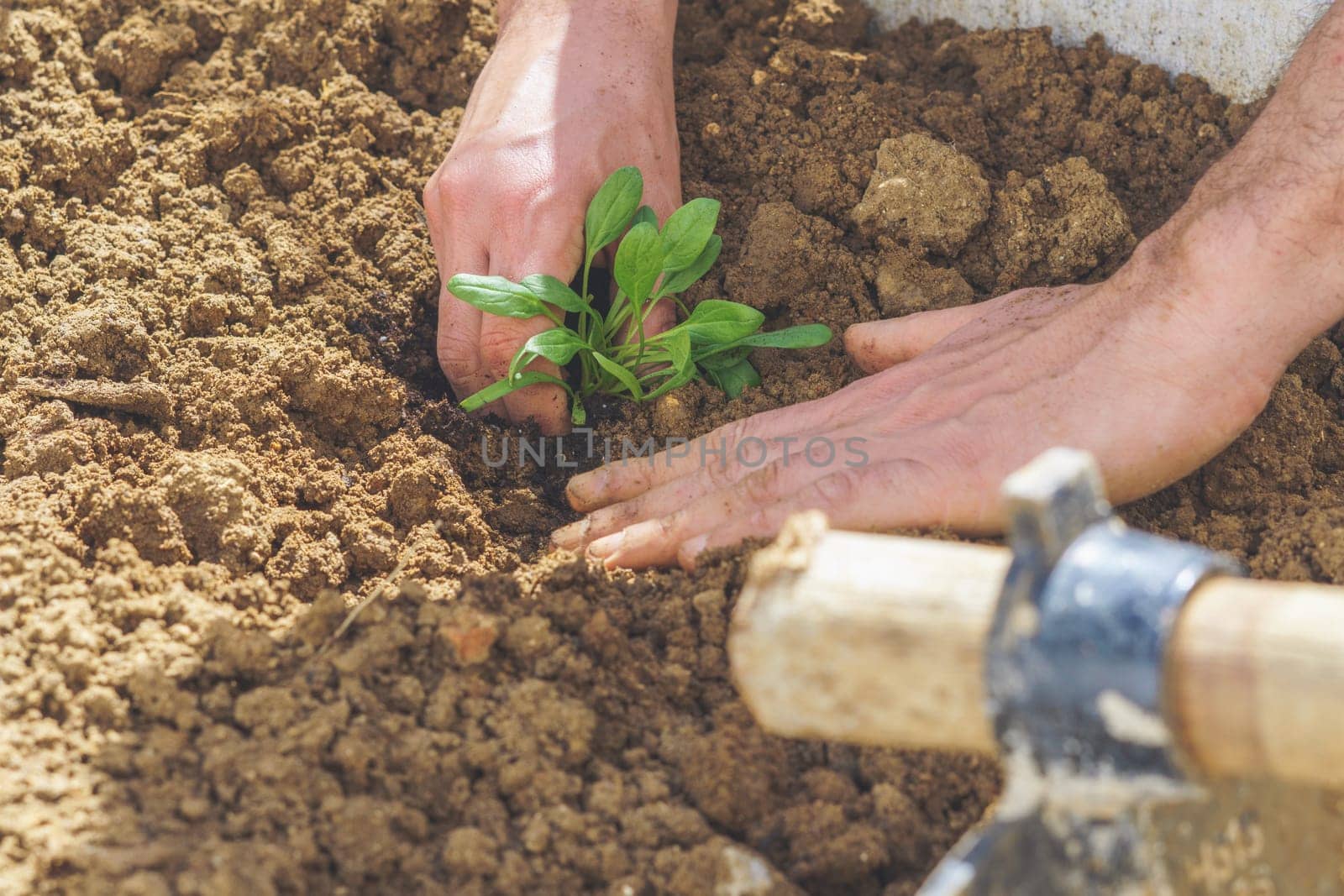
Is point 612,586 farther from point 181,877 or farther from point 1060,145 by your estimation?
point 1060,145

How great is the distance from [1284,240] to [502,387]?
4.56 ft

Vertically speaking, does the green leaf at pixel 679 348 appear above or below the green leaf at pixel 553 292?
below

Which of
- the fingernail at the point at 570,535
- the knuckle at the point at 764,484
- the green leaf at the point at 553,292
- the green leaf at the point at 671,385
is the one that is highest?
the green leaf at the point at 553,292

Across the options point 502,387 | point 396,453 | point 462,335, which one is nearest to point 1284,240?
point 502,387

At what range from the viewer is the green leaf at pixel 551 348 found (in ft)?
7.16

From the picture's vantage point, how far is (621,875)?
1.46 m

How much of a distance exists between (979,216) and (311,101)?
150 centimetres

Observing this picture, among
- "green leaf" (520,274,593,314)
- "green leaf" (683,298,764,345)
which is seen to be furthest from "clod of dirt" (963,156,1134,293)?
"green leaf" (520,274,593,314)

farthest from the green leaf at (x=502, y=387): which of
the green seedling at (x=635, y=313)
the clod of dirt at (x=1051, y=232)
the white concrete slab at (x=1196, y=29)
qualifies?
the white concrete slab at (x=1196, y=29)

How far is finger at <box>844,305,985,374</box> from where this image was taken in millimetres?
2316

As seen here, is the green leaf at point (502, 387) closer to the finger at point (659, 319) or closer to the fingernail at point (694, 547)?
the finger at point (659, 319)

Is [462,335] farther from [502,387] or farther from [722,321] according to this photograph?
[722,321]

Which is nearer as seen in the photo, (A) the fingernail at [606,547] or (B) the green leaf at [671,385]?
(A) the fingernail at [606,547]

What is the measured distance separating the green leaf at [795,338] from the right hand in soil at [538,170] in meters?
0.22
